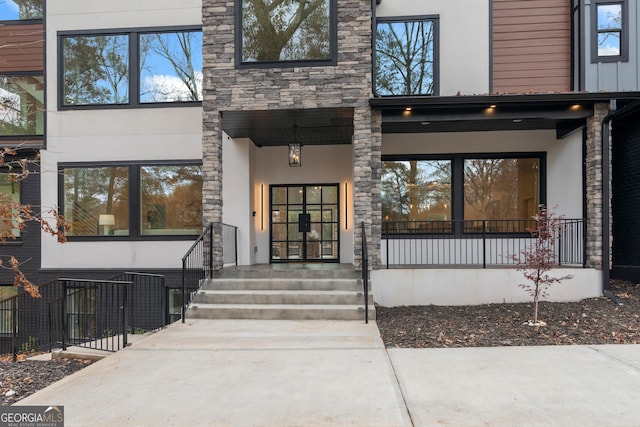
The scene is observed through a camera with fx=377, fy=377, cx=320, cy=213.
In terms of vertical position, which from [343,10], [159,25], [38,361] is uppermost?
[159,25]

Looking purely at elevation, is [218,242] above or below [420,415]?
above

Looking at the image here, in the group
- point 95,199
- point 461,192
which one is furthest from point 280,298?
point 95,199

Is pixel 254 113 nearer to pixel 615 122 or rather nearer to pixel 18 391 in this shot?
pixel 18 391

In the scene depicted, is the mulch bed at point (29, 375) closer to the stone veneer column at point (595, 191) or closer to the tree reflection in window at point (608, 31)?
the stone veneer column at point (595, 191)

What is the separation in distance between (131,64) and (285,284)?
631cm

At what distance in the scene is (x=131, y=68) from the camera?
8.66 metres

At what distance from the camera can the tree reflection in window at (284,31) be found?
709 centimetres

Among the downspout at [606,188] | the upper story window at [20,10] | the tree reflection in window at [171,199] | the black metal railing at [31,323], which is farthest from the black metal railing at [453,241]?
the upper story window at [20,10]

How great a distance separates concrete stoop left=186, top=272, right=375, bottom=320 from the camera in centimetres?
603

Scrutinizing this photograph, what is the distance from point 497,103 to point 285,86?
3.93 metres

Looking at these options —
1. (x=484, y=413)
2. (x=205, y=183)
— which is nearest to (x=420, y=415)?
(x=484, y=413)

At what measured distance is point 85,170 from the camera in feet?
28.7

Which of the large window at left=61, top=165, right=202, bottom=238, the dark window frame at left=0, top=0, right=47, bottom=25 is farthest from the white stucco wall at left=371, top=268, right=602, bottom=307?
the dark window frame at left=0, top=0, right=47, bottom=25

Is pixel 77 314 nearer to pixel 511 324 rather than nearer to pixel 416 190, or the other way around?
pixel 416 190
